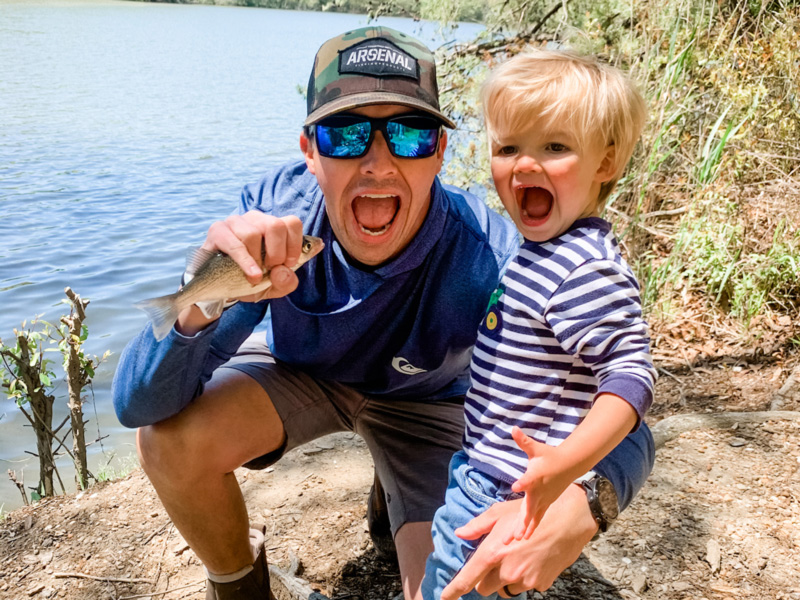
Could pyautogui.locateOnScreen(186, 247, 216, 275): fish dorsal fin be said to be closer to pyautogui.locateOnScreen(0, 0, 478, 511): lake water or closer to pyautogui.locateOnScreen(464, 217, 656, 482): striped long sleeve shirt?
pyautogui.locateOnScreen(464, 217, 656, 482): striped long sleeve shirt

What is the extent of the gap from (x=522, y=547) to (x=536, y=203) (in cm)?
96

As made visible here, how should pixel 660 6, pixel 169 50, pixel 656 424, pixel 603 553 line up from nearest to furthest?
pixel 603 553, pixel 656 424, pixel 660 6, pixel 169 50

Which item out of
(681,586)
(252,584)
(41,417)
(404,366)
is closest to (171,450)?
(252,584)

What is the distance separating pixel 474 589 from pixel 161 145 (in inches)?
579

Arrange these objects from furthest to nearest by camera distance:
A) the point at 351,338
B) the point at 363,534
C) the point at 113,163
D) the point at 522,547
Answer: the point at 113,163 < the point at 363,534 < the point at 351,338 < the point at 522,547

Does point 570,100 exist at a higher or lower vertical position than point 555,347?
higher

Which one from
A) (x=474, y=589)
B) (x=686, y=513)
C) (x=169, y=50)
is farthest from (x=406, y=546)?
(x=169, y=50)

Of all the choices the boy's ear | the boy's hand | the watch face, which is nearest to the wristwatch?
the watch face

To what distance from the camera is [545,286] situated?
1.85 meters

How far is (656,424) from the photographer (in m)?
3.92

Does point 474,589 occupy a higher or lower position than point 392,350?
lower

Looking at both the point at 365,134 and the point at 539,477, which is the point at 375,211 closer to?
the point at 365,134

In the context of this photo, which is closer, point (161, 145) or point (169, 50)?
point (161, 145)

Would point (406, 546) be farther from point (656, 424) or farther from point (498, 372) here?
point (656, 424)
